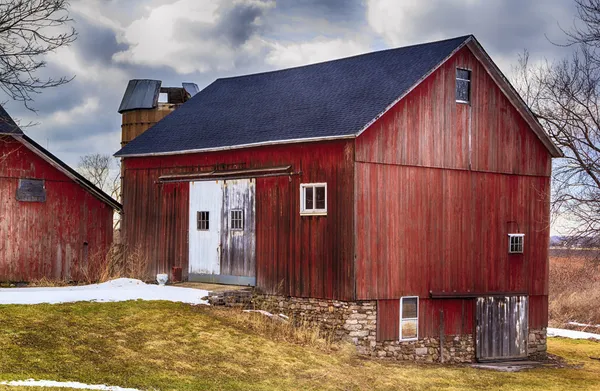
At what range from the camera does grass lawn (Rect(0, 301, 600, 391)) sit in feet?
49.7

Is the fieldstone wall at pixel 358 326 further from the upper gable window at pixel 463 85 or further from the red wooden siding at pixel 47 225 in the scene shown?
the red wooden siding at pixel 47 225

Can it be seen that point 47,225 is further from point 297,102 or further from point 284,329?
point 284,329

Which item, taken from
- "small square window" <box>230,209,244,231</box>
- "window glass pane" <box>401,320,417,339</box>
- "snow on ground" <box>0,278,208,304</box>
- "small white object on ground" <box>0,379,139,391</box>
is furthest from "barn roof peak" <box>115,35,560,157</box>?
"small white object on ground" <box>0,379,139,391</box>

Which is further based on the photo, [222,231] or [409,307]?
[222,231]

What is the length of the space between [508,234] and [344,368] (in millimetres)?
8799

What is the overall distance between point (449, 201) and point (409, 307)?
129 inches

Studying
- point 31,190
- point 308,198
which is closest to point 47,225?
point 31,190

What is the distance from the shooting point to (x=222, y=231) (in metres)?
24.9

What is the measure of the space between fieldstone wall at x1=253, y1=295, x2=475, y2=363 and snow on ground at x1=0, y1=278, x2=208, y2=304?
2.10 meters

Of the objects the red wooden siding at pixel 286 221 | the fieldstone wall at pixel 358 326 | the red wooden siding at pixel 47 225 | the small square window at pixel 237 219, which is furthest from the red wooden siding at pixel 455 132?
the red wooden siding at pixel 47 225

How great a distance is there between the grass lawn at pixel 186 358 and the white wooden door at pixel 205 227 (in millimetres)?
3853

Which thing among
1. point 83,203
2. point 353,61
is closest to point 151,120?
point 83,203

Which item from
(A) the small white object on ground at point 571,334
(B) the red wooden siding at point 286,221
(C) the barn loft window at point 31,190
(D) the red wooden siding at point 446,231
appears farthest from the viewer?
(A) the small white object on ground at point 571,334

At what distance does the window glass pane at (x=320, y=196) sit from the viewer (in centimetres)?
2206
